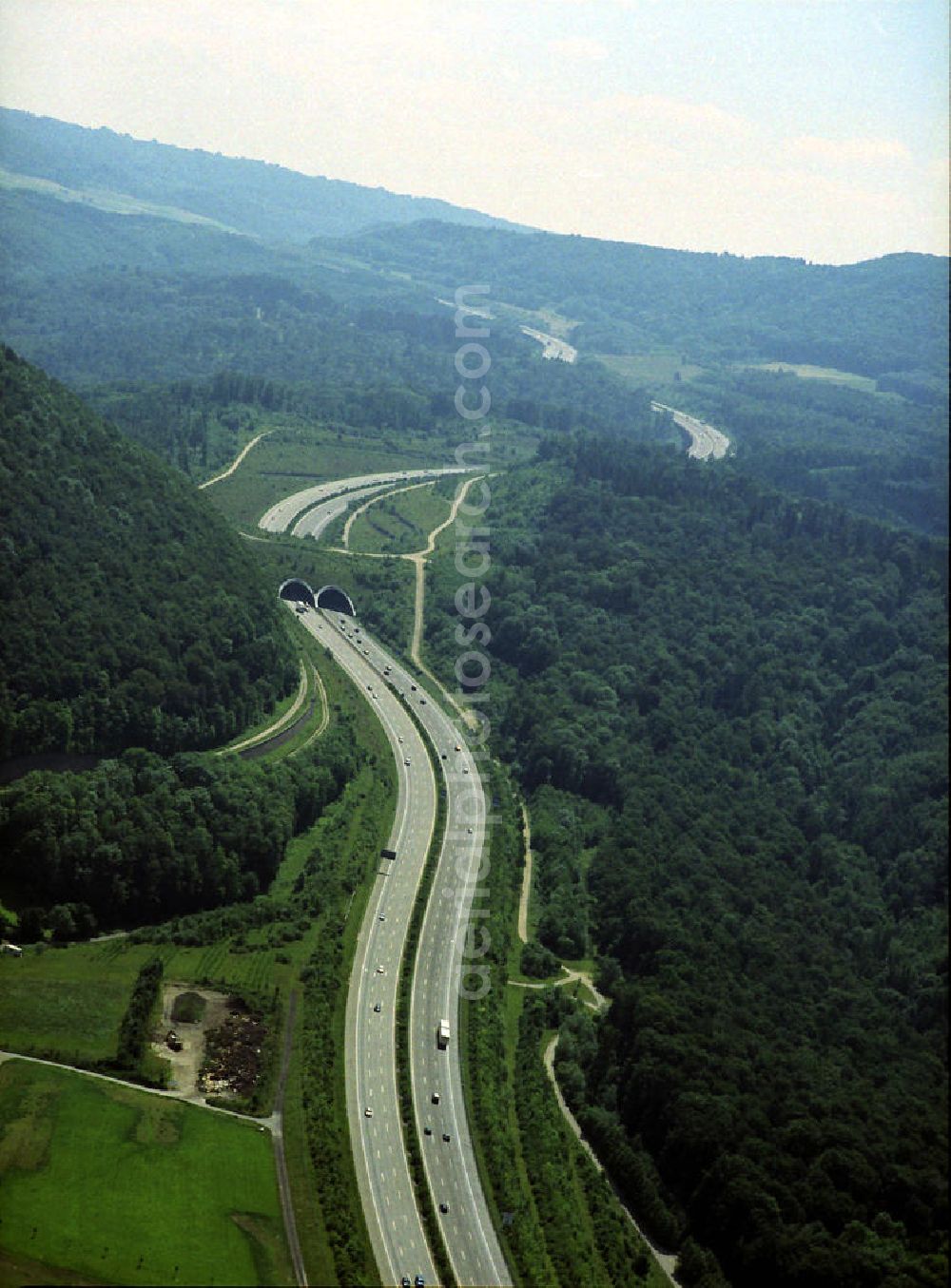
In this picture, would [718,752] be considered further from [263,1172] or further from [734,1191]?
[263,1172]

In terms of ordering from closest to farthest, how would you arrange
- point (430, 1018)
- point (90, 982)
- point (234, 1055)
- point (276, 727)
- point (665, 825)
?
point (234, 1055), point (90, 982), point (430, 1018), point (665, 825), point (276, 727)

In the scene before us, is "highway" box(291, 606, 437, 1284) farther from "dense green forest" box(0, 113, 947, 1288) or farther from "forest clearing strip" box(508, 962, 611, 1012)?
"forest clearing strip" box(508, 962, 611, 1012)

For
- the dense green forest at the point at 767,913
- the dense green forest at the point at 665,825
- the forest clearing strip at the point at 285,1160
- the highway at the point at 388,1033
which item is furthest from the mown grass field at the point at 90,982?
the dense green forest at the point at 767,913

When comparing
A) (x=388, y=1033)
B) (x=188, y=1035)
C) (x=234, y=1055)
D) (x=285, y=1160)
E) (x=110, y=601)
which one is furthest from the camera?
(x=110, y=601)

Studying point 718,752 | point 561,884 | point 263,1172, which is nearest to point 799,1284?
point 263,1172

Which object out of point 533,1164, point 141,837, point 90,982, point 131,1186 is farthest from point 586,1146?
point 141,837

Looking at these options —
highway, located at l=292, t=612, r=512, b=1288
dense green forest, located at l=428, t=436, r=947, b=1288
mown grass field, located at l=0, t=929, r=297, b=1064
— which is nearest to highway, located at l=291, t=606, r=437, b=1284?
highway, located at l=292, t=612, r=512, b=1288

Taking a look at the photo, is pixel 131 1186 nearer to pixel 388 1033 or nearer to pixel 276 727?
pixel 388 1033
